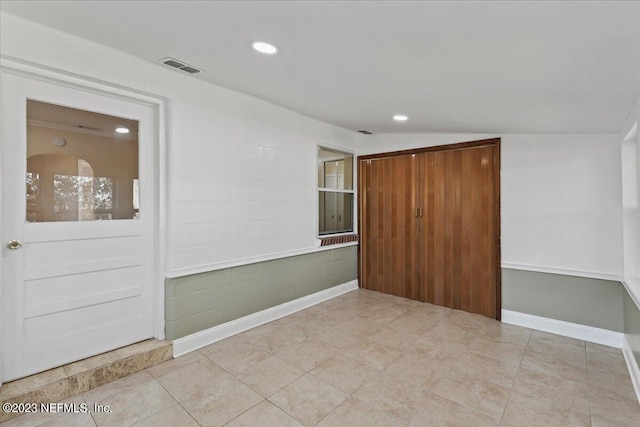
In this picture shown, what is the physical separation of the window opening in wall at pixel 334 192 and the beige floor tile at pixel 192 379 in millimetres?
2327

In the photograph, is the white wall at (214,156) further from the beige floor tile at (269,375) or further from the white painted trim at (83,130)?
the beige floor tile at (269,375)

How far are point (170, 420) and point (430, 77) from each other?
112 inches

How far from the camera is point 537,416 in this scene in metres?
2.03

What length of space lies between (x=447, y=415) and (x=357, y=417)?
590 millimetres

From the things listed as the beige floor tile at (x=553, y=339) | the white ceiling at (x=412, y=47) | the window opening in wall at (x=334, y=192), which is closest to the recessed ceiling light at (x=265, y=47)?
the white ceiling at (x=412, y=47)

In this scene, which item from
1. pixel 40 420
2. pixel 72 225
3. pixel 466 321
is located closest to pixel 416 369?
pixel 466 321

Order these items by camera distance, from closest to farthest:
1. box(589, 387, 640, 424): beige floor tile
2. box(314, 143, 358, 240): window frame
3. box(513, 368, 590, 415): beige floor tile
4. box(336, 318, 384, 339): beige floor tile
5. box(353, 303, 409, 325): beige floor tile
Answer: box(589, 387, 640, 424): beige floor tile, box(513, 368, 590, 415): beige floor tile, box(336, 318, 384, 339): beige floor tile, box(353, 303, 409, 325): beige floor tile, box(314, 143, 358, 240): window frame

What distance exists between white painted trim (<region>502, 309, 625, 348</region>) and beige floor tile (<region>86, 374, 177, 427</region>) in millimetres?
3543

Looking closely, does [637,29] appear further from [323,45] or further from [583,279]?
[583,279]

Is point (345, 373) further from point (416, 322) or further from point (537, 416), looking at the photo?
point (416, 322)

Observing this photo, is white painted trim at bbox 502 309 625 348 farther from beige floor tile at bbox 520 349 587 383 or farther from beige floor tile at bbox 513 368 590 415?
beige floor tile at bbox 513 368 590 415

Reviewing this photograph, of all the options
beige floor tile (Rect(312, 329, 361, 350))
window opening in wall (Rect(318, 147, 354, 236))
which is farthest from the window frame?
beige floor tile (Rect(312, 329, 361, 350))

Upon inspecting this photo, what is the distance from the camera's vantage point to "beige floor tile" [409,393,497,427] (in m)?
1.97

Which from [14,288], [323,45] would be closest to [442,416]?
[323,45]
